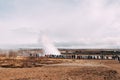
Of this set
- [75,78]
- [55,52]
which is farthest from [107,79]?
[55,52]

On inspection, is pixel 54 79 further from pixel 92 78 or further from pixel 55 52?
pixel 55 52

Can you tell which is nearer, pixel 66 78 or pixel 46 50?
pixel 66 78

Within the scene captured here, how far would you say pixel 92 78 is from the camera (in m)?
33.7

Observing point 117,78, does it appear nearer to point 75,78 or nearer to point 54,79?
point 75,78

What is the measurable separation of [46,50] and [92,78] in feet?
313

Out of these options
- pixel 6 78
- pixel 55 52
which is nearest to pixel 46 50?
pixel 55 52

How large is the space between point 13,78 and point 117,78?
12.3 metres

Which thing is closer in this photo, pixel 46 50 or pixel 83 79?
pixel 83 79

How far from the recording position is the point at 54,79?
33.1 metres

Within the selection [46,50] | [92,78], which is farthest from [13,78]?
[46,50]

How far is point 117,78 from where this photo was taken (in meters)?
34.6

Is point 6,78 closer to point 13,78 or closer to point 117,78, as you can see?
point 13,78

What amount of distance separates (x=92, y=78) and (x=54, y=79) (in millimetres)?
4450

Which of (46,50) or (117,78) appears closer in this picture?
(117,78)
